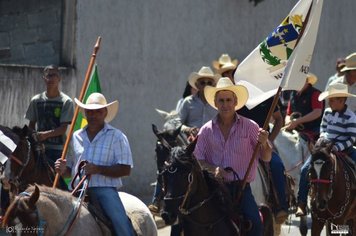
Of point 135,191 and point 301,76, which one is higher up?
point 301,76

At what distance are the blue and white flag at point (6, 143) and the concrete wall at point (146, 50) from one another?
354 centimetres

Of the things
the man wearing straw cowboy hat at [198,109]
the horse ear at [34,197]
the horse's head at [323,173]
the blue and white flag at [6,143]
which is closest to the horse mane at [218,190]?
the horse ear at [34,197]

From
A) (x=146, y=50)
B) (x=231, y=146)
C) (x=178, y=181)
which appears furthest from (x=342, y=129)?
(x=146, y=50)

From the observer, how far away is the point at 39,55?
616 inches

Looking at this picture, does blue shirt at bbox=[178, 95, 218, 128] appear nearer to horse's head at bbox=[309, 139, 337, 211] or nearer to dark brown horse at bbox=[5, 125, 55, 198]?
horse's head at bbox=[309, 139, 337, 211]

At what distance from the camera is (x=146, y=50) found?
1661 cm

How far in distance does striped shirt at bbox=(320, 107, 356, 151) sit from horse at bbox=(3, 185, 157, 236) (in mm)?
4002

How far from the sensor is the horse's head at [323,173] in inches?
452

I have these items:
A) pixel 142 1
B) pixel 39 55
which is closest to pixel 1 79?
pixel 39 55

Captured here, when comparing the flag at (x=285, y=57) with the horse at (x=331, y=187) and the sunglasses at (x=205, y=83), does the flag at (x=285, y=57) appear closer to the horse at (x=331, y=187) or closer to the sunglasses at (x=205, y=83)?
the horse at (x=331, y=187)

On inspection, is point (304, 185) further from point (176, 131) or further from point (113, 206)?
point (113, 206)

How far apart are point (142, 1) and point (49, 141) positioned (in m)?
5.35

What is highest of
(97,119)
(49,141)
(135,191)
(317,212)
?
(97,119)

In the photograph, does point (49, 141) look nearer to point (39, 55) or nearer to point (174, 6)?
point (39, 55)
